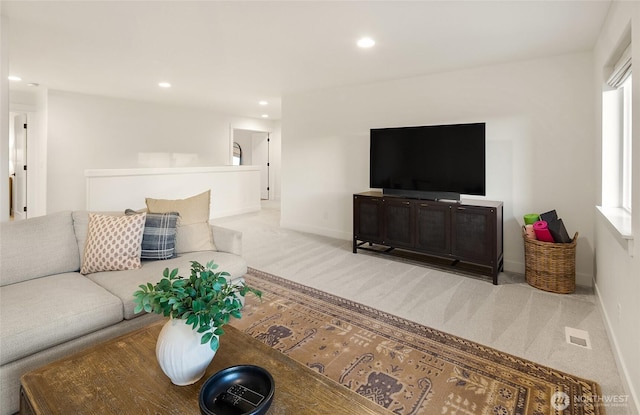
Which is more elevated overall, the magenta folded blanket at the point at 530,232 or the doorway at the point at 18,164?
the doorway at the point at 18,164

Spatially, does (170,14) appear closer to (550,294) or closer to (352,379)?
(352,379)

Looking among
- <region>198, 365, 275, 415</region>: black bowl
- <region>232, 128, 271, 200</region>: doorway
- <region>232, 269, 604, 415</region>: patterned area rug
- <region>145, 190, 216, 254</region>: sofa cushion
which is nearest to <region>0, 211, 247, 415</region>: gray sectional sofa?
<region>145, 190, 216, 254</region>: sofa cushion

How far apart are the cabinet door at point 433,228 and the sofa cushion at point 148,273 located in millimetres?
2133

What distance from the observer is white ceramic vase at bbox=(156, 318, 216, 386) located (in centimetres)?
123

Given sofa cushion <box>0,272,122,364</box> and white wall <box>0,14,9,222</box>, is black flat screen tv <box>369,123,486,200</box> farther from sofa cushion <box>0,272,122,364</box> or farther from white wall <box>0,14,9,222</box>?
white wall <box>0,14,9,222</box>

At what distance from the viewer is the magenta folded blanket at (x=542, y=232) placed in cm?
325

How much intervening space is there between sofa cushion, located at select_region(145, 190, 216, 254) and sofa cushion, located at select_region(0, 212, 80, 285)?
66 cm

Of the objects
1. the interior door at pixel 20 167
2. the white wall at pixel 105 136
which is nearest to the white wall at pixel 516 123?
the white wall at pixel 105 136

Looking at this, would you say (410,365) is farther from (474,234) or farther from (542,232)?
(542,232)

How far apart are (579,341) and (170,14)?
12.7 ft

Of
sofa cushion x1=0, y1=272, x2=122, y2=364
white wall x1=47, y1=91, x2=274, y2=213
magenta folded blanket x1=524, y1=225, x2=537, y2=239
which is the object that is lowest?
sofa cushion x1=0, y1=272, x2=122, y2=364

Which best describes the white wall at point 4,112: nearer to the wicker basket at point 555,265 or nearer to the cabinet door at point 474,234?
the cabinet door at point 474,234

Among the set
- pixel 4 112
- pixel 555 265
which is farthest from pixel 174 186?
pixel 555 265

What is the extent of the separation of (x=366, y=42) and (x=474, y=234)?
2.20 m
